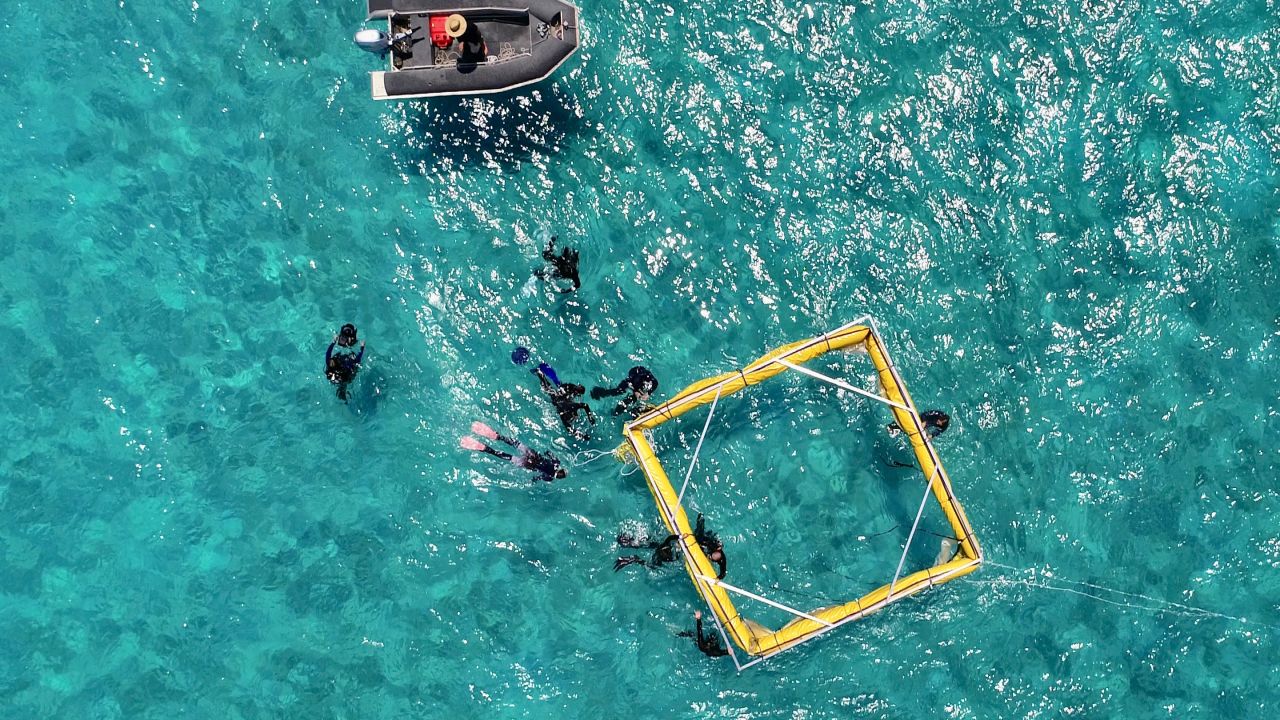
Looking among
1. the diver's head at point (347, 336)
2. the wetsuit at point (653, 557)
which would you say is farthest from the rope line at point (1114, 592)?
the diver's head at point (347, 336)

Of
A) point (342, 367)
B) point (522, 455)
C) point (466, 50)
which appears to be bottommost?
point (522, 455)

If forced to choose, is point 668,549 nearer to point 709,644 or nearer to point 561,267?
point 709,644

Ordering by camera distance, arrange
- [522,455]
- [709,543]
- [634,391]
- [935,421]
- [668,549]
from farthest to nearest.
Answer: [522,455], [634,391], [935,421], [709,543], [668,549]

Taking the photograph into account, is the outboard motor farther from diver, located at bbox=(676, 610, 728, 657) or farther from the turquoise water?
diver, located at bbox=(676, 610, 728, 657)

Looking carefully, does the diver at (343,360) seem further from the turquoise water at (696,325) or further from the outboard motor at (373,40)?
the outboard motor at (373,40)

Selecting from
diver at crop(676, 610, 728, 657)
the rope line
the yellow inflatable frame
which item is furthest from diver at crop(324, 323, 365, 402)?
the rope line

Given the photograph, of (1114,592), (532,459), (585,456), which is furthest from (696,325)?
(1114,592)
